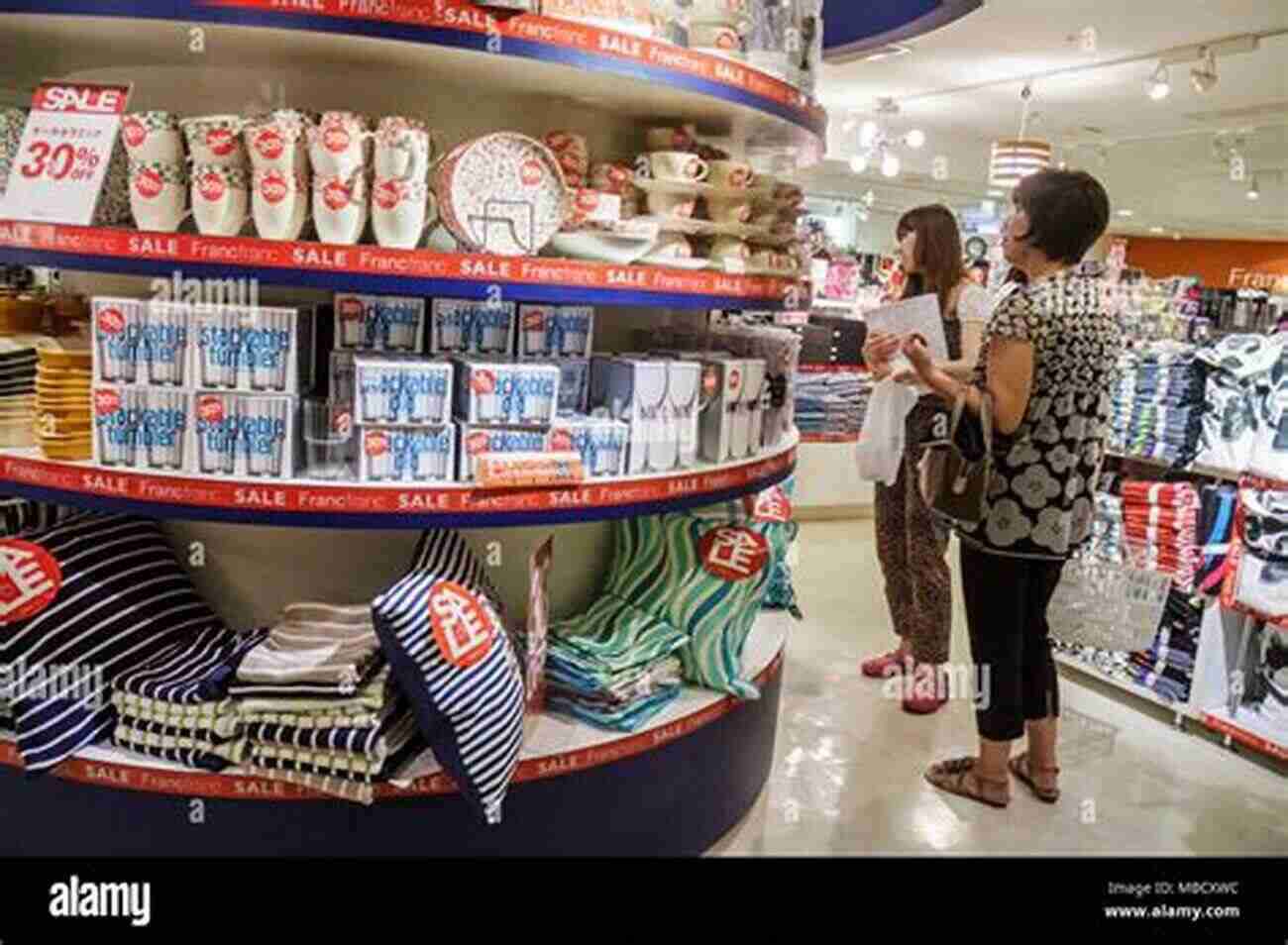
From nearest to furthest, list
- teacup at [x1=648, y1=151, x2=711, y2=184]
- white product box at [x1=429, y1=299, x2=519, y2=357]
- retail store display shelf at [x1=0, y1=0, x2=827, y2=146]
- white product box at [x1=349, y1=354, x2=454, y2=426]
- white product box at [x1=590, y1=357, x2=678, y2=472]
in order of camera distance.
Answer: retail store display shelf at [x1=0, y1=0, x2=827, y2=146] < white product box at [x1=349, y1=354, x2=454, y2=426] < white product box at [x1=429, y1=299, x2=519, y2=357] < white product box at [x1=590, y1=357, x2=678, y2=472] < teacup at [x1=648, y1=151, x2=711, y2=184]

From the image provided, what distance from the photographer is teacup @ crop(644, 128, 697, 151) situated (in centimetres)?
242

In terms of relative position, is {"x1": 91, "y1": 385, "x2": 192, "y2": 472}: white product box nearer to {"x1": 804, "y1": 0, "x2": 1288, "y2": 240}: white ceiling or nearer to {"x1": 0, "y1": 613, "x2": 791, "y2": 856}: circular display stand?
{"x1": 0, "y1": 613, "x2": 791, "y2": 856}: circular display stand

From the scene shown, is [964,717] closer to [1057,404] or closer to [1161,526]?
[1161,526]

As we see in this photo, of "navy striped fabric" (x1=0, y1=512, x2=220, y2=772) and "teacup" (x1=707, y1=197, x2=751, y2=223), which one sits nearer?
"navy striped fabric" (x1=0, y1=512, x2=220, y2=772)

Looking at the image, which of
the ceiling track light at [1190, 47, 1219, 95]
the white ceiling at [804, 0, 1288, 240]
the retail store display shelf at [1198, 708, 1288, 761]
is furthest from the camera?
the white ceiling at [804, 0, 1288, 240]

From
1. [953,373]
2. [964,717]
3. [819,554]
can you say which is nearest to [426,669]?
[953,373]

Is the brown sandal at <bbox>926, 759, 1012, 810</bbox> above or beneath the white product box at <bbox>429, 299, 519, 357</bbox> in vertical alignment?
beneath

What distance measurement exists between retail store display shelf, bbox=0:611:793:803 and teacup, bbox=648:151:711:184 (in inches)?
46.3

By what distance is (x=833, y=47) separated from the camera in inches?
152

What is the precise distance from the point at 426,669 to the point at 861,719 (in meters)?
2.04

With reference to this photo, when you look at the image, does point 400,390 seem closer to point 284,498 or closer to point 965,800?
point 284,498

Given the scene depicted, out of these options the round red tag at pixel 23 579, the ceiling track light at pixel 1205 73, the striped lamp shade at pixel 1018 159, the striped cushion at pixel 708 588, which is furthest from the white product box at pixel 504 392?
the striped lamp shade at pixel 1018 159

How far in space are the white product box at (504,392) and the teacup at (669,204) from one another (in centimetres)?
52

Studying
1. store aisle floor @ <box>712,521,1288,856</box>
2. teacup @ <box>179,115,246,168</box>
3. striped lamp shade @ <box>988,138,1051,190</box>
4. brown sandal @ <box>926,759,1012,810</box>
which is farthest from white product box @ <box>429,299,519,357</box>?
striped lamp shade @ <box>988,138,1051,190</box>
